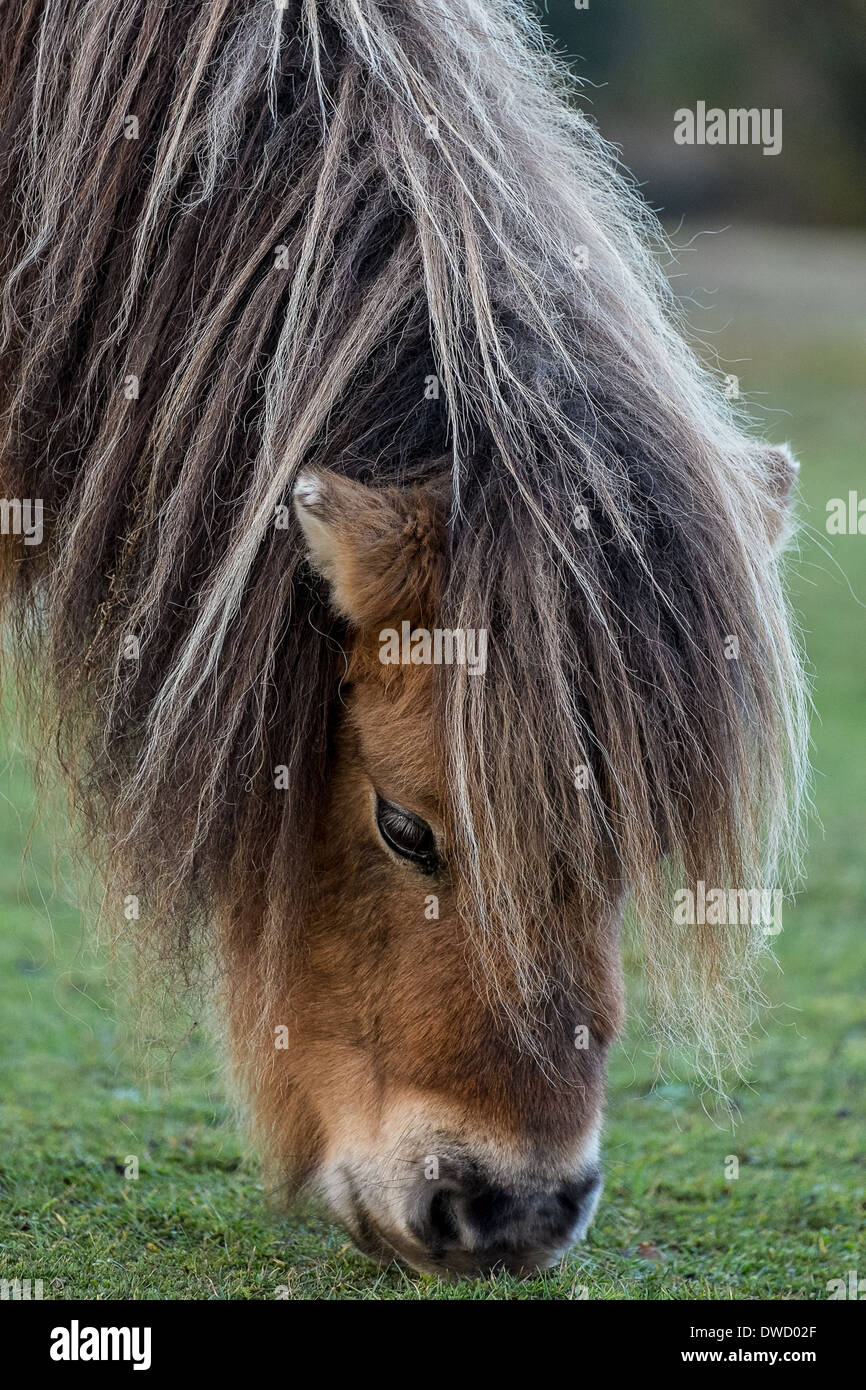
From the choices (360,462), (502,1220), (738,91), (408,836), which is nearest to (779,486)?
(360,462)

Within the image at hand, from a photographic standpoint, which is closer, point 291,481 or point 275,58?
point 291,481

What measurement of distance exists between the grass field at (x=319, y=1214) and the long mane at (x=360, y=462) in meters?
0.61

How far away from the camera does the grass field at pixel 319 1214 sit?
2883 millimetres

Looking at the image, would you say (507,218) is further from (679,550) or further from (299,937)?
(299,937)

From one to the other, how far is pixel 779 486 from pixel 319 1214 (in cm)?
186

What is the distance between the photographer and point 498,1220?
228cm

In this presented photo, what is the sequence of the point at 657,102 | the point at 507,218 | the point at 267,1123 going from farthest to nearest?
the point at 657,102 → the point at 267,1123 → the point at 507,218

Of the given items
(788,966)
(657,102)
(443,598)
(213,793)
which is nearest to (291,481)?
(443,598)

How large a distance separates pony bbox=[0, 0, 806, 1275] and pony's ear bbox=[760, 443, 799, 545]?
0.01m

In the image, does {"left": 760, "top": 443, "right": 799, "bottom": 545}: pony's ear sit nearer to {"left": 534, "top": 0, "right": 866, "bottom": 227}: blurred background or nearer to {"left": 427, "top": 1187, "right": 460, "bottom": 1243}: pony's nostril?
{"left": 427, "top": 1187, "right": 460, "bottom": 1243}: pony's nostril

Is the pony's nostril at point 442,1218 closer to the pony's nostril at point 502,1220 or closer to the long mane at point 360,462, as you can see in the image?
the pony's nostril at point 502,1220

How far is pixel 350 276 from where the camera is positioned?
8.23 feet

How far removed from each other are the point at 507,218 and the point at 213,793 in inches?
50.1

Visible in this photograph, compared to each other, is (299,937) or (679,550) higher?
(679,550)
